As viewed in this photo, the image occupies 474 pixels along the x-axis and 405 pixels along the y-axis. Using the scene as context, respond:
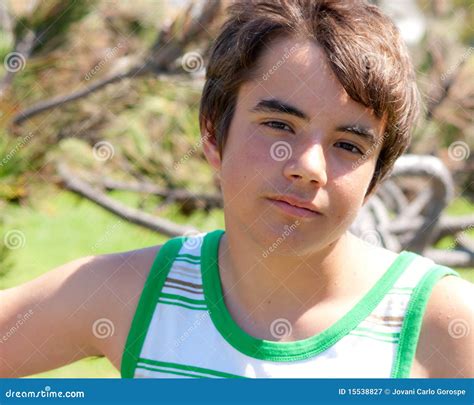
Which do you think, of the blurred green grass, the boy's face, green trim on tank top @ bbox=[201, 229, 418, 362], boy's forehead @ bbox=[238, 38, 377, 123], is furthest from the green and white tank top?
the blurred green grass

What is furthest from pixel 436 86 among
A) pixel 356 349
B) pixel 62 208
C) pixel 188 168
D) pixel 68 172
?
pixel 356 349

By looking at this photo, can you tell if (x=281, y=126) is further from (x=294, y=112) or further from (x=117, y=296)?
(x=117, y=296)

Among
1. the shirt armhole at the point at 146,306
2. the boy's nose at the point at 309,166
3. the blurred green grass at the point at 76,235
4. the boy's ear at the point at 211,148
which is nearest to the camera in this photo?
the boy's nose at the point at 309,166

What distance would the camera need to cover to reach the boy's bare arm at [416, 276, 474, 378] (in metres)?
0.99

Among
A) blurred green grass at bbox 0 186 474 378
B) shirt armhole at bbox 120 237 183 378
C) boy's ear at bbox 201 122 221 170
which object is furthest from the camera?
blurred green grass at bbox 0 186 474 378

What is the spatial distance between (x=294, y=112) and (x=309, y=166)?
80mm

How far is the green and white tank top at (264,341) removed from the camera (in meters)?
1.00

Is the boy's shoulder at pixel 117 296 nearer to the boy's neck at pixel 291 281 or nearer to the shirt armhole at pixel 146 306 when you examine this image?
the shirt armhole at pixel 146 306

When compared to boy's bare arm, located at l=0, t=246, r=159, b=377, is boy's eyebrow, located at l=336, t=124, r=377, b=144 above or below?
above

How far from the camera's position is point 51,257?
304 cm

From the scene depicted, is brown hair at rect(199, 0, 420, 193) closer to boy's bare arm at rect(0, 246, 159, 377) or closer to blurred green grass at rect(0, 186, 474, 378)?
boy's bare arm at rect(0, 246, 159, 377)

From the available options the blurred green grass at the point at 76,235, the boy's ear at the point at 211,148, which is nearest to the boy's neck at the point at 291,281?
the boy's ear at the point at 211,148

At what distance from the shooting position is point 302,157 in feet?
3.17

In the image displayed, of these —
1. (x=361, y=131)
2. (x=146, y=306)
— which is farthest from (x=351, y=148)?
(x=146, y=306)
